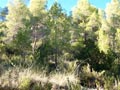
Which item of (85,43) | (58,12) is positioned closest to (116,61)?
(85,43)

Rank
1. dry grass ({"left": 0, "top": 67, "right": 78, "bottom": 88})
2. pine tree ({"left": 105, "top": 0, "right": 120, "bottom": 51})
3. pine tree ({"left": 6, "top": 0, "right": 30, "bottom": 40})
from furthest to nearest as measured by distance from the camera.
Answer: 1. pine tree ({"left": 105, "top": 0, "right": 120, "bottom": 51})
2. pine tree ({"left": 6, "top": 0, "right": 30, "bottom": 40})
3. dry grass ({"left": 0, "top": 67, "right": 78, "bottom": 88})

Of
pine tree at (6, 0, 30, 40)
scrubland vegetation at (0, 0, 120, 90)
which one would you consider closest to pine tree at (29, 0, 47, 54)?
scrubland vegetation at (0, 0, 120, 90)

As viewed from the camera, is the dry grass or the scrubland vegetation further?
the scrubland vegetation

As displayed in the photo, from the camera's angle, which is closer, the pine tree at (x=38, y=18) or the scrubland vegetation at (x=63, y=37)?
the scrubland vegetation at (x=63, y=37)

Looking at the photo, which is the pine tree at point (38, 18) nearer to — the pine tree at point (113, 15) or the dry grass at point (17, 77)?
the pine tree at point (113, 15)

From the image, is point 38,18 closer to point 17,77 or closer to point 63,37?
point 63,37

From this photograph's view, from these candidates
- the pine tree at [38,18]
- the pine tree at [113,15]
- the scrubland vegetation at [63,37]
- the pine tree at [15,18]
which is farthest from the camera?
the pine tree at [113,15]

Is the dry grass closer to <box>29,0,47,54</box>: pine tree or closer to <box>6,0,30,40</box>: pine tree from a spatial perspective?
<box>6,0,30,40</box>: pine tree

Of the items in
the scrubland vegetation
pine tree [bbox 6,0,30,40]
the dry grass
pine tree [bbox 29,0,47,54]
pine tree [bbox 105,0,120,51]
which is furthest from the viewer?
pine tree [bbox 105,0,120,51]

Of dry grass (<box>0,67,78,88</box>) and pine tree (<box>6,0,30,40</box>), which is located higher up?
pine tree (<box>6,0,30,40</box>)


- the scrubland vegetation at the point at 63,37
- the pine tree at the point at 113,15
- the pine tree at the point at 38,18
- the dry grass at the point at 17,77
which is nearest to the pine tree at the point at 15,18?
the scrubland vegetation at the point at 63,37

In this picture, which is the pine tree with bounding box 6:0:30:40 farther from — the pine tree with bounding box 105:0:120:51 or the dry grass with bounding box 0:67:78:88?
the dry grass with bounding box 0:67:78:88

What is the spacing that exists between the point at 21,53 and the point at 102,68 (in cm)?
638

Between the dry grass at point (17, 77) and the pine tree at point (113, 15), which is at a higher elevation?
the pine tree at point (113, 15)
